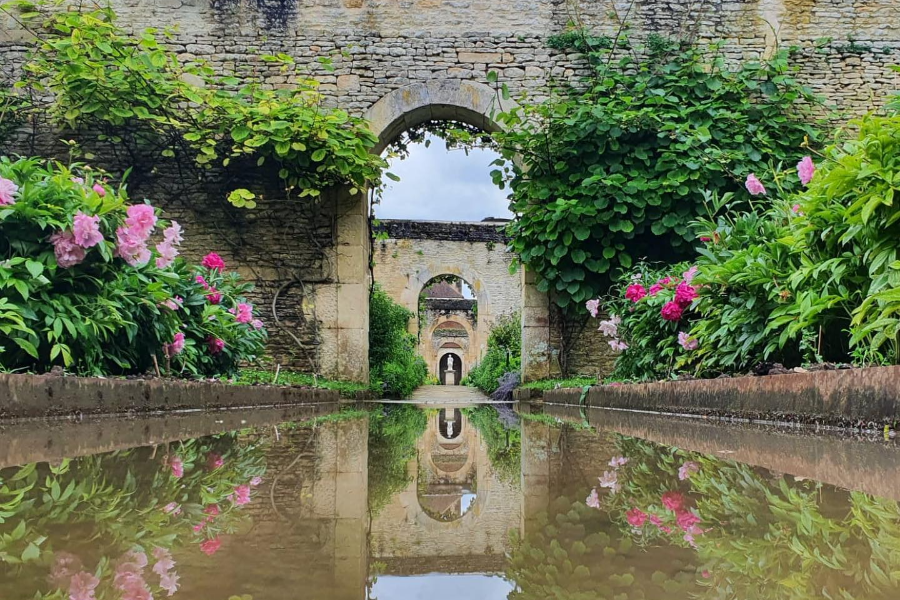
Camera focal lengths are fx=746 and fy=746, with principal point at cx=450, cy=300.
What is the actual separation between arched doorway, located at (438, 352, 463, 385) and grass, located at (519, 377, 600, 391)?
2389 centimetres

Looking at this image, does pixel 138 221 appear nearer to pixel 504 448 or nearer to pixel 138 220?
pixel 138 220

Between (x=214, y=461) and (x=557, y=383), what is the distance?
5.97 meters

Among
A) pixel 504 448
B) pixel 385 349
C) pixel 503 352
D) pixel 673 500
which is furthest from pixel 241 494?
pixel 503 352

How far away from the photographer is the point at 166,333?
4.17 meters

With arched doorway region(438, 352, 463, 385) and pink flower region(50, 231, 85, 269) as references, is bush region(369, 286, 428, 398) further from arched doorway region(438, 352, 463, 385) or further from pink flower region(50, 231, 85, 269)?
arched doorway region(438, 352, 463, 385)

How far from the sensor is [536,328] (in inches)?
333

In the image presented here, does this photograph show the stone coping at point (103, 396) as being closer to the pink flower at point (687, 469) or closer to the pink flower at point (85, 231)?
the pink flower at point (85, 231)

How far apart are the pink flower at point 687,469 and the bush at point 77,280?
244 cm

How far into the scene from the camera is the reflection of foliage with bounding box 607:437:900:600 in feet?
2.42

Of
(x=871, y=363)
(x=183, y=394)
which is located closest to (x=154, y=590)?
(x=871, y=363)

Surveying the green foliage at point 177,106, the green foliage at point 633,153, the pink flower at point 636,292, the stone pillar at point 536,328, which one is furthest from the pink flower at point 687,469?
the stone pillar at point 536,328

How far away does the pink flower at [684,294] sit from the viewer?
15.9ft

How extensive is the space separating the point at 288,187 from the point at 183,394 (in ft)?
16.7

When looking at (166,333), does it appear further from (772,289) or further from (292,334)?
(292,334)
